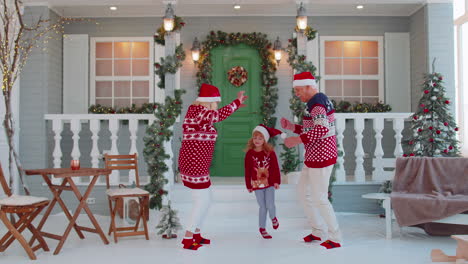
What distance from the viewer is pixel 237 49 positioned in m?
8.09

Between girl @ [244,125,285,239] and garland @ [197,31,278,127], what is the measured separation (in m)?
2.98

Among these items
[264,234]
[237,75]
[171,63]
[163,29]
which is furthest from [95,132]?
[264,234]

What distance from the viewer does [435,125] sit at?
5.93 m

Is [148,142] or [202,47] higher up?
[202,47]

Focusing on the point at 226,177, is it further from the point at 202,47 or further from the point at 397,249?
the point at 397,249

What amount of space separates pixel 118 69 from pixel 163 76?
208 centimetres

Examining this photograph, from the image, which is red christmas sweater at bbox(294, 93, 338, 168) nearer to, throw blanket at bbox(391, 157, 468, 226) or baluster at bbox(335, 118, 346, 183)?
throw blanket at bbox(391, 157, 468, 226)

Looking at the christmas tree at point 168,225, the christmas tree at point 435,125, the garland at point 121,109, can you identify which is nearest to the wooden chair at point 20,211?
the christmas tree at point 168,225

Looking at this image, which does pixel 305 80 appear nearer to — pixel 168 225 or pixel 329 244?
pixel 329 244

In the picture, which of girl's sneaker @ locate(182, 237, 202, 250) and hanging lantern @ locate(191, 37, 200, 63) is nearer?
girl's sneaker @ locate(182, 237, 202, 250)

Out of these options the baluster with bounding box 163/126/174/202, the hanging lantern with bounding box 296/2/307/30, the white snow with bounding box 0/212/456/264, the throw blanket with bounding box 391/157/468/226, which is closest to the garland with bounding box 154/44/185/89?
the baluster with bounding box 163/126/174/202

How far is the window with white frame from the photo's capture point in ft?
26.9

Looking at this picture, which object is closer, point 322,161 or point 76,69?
point 322,161

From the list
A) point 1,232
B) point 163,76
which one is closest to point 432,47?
point 163,76
